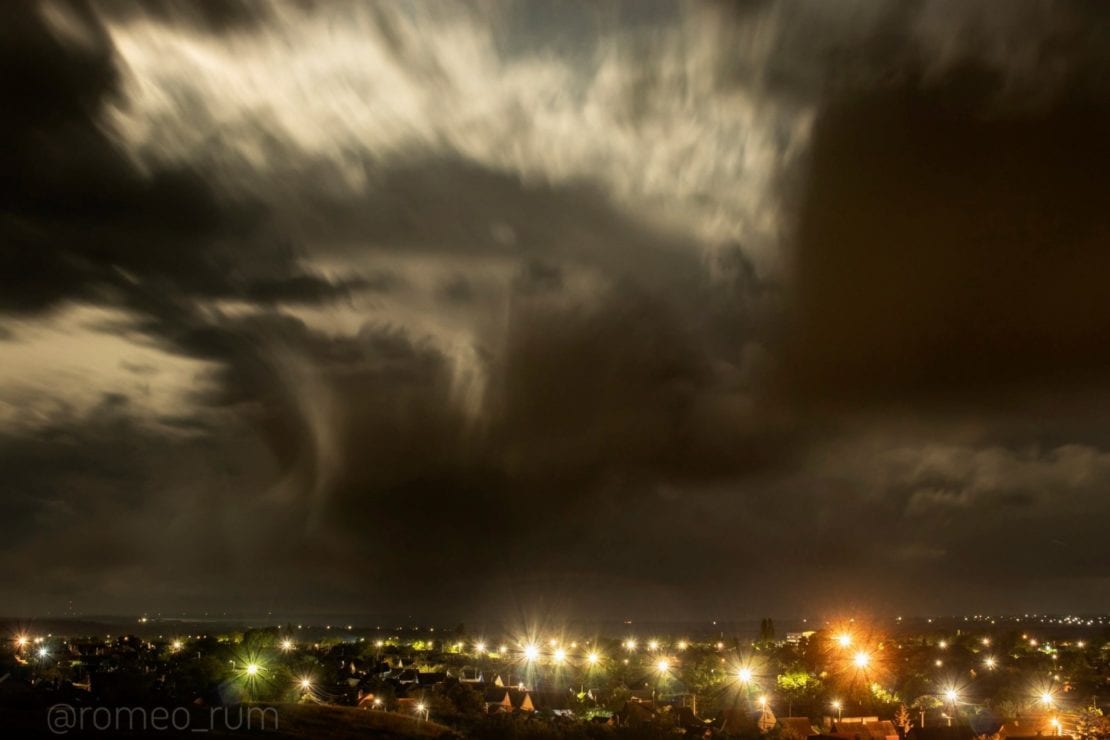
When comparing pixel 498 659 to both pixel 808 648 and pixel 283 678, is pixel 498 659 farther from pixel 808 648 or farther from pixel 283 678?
pixel 283 678

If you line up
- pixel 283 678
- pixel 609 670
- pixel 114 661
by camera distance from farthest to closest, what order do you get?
1. pixel 609 670
2. pixel 114 661
3. pixel 283 678

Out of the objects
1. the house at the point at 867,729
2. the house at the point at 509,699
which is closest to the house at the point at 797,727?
the house at the point at 867,729

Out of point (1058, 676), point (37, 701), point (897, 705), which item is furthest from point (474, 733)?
point (1058, 676)

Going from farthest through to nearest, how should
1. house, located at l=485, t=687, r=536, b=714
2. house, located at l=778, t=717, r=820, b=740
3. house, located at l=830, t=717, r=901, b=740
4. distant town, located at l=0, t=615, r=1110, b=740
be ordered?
house, located at l=485, t=687, r=536, b=714, house, located at l=778, t=717, r=820, b=740, house, located at l=830, t=717, r=901, b=740, distant town, located at l=0, t=615, r=1110, b=740

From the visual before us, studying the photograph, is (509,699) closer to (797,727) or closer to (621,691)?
(621,691)

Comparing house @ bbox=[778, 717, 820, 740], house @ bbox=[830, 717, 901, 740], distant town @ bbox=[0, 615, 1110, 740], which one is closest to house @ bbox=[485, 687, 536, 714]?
distant town @ bbox=[0, 615, 1110, 740]

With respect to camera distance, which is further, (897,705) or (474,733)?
(897,705)

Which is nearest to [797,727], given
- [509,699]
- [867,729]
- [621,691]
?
[867,729]

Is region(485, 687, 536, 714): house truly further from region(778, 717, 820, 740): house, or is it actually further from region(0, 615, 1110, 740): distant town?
region(778, 717, 820, 740): house
